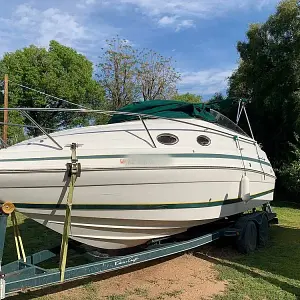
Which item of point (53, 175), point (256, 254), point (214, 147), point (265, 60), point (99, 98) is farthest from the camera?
point (99, 98)

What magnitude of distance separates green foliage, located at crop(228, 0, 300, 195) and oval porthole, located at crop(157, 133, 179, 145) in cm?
940

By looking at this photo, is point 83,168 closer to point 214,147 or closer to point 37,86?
point 214,147

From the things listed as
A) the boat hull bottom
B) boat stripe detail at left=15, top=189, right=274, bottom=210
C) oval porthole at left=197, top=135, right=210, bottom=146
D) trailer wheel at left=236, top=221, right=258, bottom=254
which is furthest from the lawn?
oval porthole at left=197, top=135, right=210, bottom=146

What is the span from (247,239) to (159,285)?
185 centimetres

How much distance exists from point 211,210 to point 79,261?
195cm

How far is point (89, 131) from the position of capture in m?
5.09

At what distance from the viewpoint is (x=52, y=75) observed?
28266 millimetres

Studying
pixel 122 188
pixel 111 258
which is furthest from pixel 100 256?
pixel 122 188

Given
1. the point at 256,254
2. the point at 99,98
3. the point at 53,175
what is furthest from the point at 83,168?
the point at 99,98

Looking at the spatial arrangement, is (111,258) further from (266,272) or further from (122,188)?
(266,272)

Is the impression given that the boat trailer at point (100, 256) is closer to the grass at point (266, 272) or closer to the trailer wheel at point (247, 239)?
the trailer wheel at point (247, 239)

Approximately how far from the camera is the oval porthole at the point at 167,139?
16.6 feet

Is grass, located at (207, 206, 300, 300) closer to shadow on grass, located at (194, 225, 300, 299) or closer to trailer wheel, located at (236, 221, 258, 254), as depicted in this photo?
shadow on grass, located at (194, 225, 300, 299)

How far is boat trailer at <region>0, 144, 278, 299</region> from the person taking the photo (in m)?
3.87
